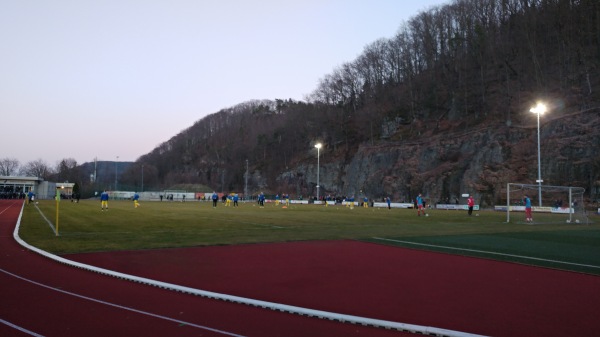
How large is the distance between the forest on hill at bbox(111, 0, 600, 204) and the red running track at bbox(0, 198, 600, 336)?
1700 inches

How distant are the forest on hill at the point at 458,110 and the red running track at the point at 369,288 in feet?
142

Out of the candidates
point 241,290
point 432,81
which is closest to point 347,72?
point 432,81

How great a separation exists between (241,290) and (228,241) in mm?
8160

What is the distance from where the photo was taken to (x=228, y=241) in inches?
639

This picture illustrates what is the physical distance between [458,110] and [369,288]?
69539mm

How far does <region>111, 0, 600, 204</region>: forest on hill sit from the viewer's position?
52.8 meters

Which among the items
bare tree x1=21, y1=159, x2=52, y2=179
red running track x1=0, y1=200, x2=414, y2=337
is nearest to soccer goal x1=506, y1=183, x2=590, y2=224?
red running track x1=0, y1=200, x2=414, y2=337

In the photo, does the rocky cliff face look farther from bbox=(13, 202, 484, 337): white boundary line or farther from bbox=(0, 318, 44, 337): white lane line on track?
bbox=(0, 318, 44, 337): white lane line on track

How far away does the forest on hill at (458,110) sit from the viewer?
5278 cm

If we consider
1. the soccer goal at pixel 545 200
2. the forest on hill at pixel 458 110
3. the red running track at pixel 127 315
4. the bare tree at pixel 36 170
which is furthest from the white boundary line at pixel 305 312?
the bare tree at pixel 36 170

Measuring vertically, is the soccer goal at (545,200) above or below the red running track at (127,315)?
above

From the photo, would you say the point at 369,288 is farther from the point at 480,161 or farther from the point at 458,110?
the point at 458,110

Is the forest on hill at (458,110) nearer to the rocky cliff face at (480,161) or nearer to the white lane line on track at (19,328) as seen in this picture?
the rocky cliff face at (480,161)

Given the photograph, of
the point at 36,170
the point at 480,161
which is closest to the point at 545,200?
the point at 480,161
